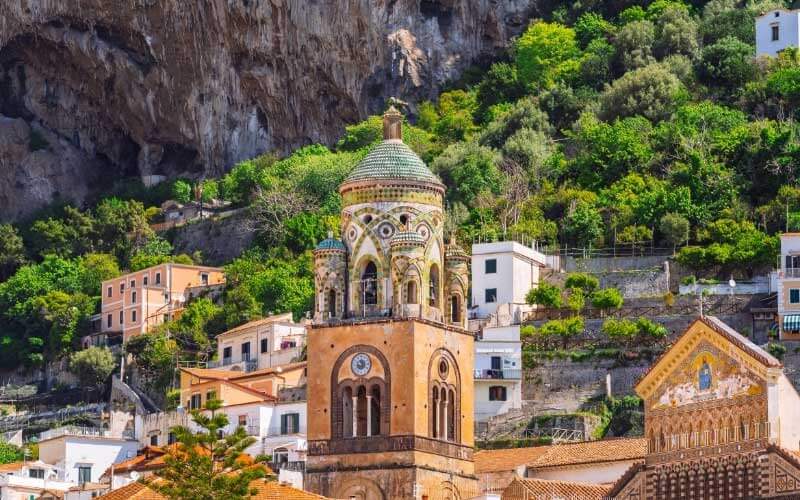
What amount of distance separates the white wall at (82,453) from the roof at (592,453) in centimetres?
1999

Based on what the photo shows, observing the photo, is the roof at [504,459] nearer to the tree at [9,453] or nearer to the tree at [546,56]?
the tree at [9,453]

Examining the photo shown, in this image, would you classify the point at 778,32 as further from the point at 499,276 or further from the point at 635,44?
the point at 499,276

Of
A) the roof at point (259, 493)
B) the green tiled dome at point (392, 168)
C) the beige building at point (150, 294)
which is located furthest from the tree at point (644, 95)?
the roof at point (259, 493)

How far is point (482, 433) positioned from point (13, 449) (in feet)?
56.9

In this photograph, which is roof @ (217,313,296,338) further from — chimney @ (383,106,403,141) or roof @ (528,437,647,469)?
roof @ (528,437,647,469)

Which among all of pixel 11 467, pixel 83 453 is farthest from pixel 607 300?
pixel 11 467

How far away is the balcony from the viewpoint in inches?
4055

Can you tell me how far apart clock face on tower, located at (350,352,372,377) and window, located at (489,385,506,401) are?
2424cm

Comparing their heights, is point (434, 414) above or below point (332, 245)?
below

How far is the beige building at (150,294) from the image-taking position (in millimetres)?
123000

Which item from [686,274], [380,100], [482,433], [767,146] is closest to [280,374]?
[482,433]

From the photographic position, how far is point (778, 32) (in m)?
128

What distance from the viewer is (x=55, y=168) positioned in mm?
138875

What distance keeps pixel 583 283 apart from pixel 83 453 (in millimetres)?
20682
